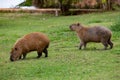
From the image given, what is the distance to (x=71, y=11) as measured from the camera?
102 ft

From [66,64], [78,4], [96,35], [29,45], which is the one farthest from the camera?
[78,4]

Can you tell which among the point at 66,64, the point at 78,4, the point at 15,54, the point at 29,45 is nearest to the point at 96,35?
the point at 29,45

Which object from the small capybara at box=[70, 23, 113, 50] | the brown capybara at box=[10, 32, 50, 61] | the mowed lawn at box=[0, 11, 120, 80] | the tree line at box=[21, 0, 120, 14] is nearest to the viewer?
the mowed lawn at box=[0, 11, 120, 80]

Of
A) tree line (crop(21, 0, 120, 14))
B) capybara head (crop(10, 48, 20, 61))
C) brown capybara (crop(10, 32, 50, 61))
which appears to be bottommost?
tree line (crop(21, 0, 120, 14))

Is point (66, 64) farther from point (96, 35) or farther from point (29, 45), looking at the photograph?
point (96, 35)

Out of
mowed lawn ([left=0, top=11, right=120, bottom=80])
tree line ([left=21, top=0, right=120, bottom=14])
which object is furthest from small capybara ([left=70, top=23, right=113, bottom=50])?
tree line ([left=21, top=0, right=120, bottom=14])

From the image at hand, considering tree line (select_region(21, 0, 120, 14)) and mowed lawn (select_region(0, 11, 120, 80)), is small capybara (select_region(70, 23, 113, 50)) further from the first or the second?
tree line (select_region(21, 0, 120, 14))

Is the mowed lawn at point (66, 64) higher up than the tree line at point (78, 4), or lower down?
higher up

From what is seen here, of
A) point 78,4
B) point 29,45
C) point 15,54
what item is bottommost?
point 78,4

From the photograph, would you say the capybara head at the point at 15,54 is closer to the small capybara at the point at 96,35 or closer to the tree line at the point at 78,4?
the small capybara at the point at 96,35

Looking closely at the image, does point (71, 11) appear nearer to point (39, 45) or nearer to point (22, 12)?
point (22, 12)

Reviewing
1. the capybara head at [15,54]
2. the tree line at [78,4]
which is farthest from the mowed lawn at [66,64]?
the tree line at [78,4]

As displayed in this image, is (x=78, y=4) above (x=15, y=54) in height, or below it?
below

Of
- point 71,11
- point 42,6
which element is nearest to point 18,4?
point 42,6
